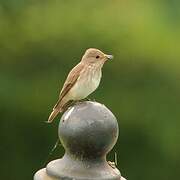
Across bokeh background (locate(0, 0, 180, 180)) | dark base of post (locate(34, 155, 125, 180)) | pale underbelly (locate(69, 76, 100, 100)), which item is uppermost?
dark base of post (locate(34, 155, 125, 180))

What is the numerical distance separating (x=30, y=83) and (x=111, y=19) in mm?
1036

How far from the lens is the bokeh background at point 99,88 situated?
5.85 metres

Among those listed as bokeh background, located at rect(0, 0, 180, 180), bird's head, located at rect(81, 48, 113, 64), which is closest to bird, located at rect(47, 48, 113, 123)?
bird's head, located at rect(81, 48, 113, 64)

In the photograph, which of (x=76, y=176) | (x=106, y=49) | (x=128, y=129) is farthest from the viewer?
(x=106, y=49)

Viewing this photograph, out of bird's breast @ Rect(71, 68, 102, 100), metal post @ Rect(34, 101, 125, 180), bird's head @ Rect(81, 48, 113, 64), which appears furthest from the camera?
bird's breast @ Rect(71, 68, 102, 100)

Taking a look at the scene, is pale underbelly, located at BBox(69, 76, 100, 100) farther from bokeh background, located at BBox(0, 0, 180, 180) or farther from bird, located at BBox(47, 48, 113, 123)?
bokeh background, located at BBox(0, 0, 180, 180)

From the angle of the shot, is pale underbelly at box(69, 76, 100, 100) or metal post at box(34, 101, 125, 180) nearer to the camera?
metal post at box(34, 101, 125, 180)

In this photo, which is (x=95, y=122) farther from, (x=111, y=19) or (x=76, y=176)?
(x=111, y=19)

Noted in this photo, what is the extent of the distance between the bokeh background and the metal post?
11.5ft

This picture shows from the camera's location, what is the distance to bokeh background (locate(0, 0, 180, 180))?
19.2 feet

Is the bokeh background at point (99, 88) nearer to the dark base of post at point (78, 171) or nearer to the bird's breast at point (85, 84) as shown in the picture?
the bird's breast at point (85, 84)

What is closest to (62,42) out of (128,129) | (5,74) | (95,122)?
(5,74)

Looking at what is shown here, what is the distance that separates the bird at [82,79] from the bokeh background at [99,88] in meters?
1.62

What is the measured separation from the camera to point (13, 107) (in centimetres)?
595
